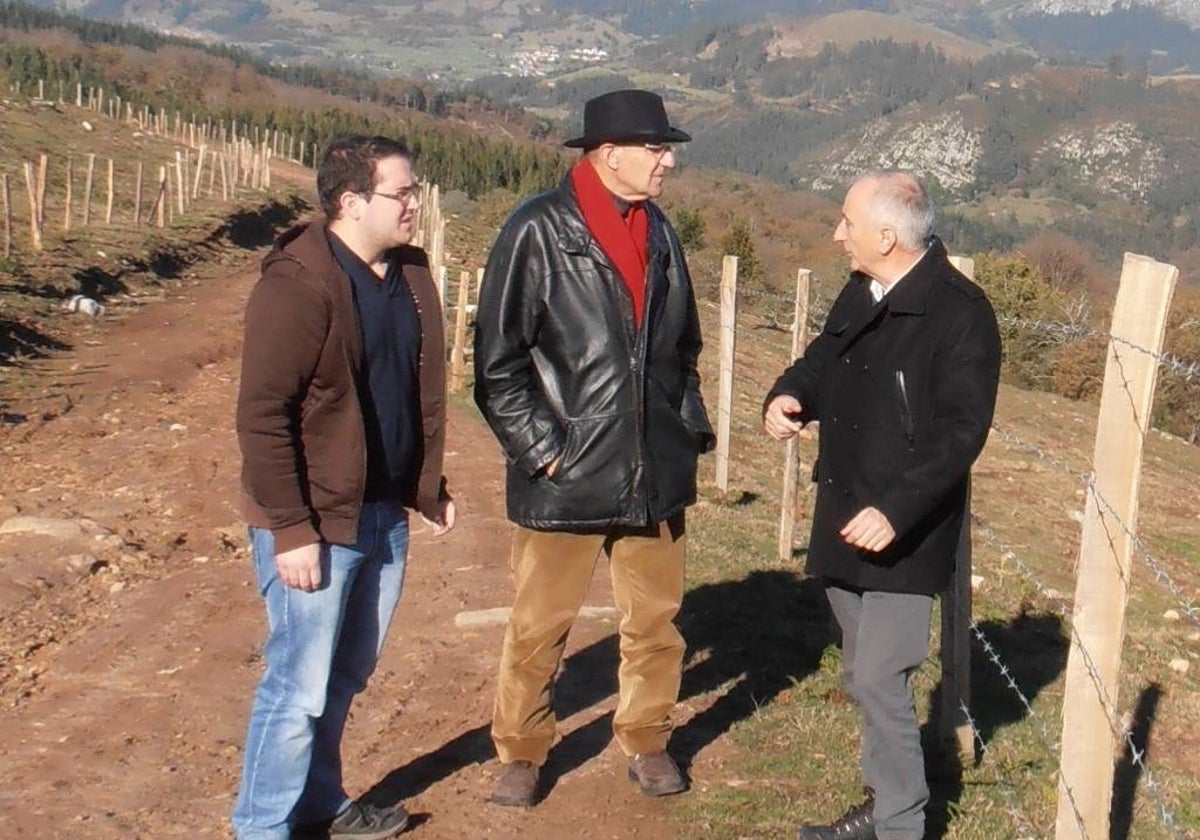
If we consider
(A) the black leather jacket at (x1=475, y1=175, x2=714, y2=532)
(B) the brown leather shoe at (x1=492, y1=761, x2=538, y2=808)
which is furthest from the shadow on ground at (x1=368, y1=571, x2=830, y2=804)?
(A) the black leather jacket at (x1=475, y1=175, x2=714, y2=532)

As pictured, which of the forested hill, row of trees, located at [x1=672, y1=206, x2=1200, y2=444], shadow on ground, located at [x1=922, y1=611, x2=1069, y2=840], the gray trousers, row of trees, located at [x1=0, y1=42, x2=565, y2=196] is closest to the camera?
the gray trousers

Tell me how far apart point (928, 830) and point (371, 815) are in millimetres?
1723

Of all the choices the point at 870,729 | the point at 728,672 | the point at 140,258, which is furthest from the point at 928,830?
the point at 140,258

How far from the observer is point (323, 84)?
153375mm

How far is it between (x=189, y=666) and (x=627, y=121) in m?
3.18

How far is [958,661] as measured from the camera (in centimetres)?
483

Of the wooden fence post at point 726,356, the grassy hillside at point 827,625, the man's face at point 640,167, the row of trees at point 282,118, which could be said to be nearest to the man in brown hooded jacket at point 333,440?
the man's face at point 640,167

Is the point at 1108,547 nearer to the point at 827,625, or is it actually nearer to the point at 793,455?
the point at 827,625

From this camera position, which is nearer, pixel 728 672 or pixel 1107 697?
pixel 1107 697

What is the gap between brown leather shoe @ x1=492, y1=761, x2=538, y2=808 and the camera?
14.2ft

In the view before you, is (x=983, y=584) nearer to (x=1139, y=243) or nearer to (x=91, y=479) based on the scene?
(x=91, y=479)

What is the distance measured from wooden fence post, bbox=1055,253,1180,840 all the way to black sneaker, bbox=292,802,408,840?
1912mm

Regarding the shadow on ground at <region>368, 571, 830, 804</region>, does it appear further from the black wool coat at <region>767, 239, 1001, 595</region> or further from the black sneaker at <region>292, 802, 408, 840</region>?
the black wool coat at <region>767, 239, 1001, 595</region>

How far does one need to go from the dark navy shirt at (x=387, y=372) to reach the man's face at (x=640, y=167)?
0.72m
